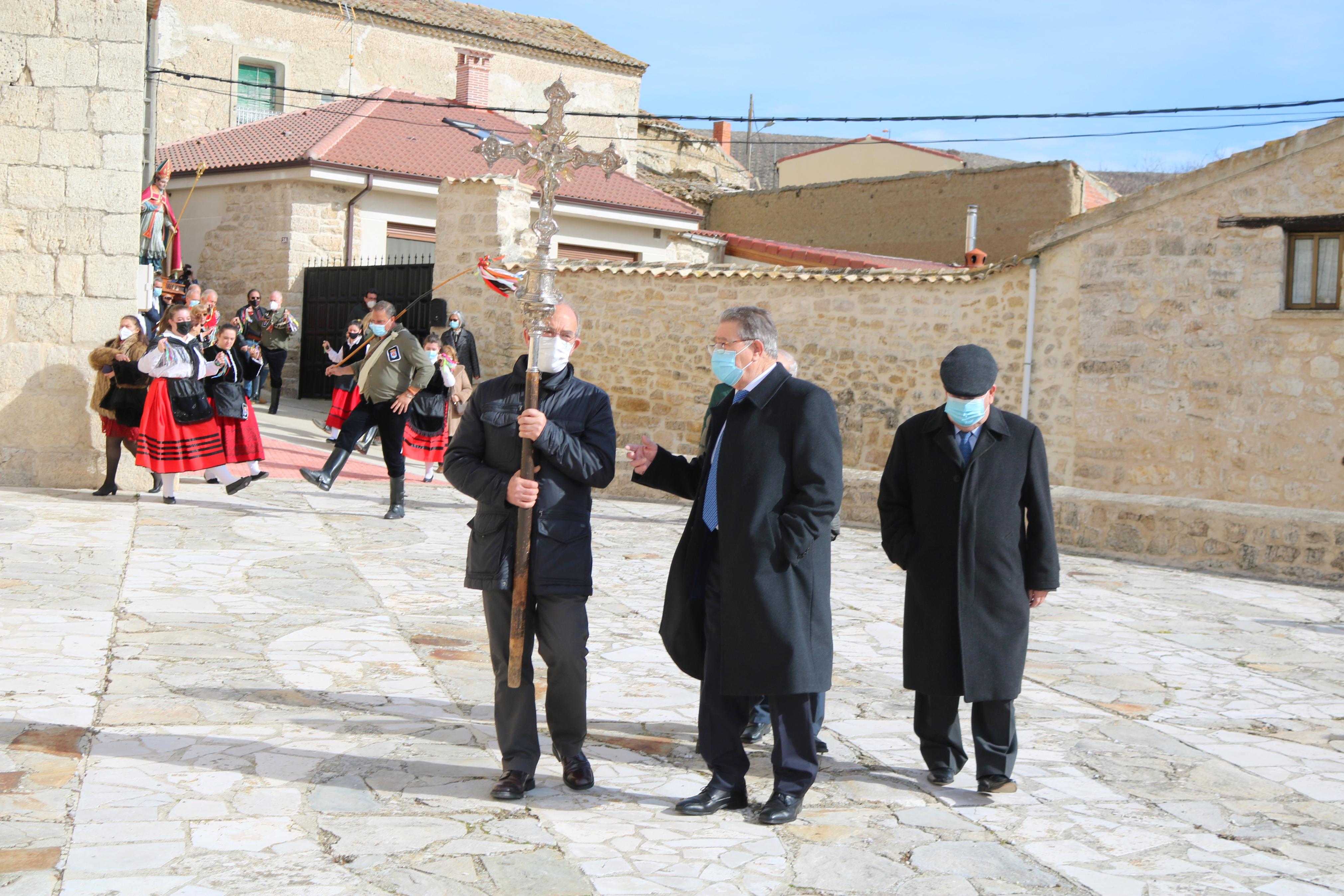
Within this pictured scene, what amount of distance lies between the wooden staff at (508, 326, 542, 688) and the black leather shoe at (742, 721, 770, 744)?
48.6 inches

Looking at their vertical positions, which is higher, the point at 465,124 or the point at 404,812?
the point at 465,124

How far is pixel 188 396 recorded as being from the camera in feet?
31.6

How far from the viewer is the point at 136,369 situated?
9.80 meters

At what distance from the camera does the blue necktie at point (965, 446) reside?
442 centimetres

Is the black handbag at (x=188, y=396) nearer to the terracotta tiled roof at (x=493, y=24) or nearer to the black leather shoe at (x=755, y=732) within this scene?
the black leather shoe at (x=755, y=732)

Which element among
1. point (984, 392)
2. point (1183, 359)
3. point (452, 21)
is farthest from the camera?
point (452, 21)

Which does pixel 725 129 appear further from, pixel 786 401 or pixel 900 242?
pixel 786 401

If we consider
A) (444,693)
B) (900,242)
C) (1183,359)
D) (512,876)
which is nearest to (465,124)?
(900,242)

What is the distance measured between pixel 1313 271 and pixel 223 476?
37.7ft

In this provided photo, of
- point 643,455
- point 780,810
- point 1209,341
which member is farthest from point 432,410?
point 1209,341

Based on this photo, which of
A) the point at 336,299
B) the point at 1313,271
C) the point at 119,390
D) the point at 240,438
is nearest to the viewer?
the point at 119,390

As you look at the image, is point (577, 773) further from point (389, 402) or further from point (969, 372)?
point (389, 402)

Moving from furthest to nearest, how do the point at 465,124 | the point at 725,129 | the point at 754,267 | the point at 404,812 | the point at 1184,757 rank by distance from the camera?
the point at 725,129 < the point at 465,124 < the point at 754,267 < the point at 1184,757 < the point at 404,812

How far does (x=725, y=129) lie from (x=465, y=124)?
16952 millimetres
